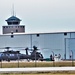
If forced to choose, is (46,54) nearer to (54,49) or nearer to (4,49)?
(54,49)

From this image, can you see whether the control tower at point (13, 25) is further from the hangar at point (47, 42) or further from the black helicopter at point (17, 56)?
the black helicopter at point (17, 56)

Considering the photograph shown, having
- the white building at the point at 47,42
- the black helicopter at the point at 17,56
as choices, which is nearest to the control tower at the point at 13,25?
the white building at the point at 47,42

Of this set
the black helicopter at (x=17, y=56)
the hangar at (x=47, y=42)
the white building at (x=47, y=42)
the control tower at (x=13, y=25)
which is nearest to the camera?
the black helicopter at (x=17, y=56)

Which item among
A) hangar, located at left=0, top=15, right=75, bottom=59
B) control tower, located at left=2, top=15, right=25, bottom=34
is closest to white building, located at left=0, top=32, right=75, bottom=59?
hangar, located at left=0, top=15, right=75, bottom=59

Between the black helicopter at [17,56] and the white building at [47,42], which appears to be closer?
the black helicopter at [17,56]

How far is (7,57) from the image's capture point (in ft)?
137

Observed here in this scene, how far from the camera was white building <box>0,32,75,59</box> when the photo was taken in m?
43.3

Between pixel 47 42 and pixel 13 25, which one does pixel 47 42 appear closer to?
pixel 47 42

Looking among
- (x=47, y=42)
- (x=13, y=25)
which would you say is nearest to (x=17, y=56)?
(x=47, y=42)

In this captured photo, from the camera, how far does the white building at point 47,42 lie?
43281mm

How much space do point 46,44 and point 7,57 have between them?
5.44 m

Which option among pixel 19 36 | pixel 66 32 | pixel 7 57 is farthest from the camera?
pixel 19 36

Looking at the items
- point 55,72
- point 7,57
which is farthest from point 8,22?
point 55,72

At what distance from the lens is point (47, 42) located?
45.5m
